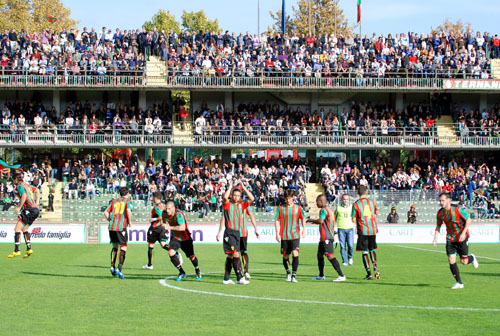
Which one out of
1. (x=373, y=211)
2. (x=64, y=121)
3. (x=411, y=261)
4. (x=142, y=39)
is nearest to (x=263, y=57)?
(x=142, y=39)

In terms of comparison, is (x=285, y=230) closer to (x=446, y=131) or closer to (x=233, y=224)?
(x=233, y=224)

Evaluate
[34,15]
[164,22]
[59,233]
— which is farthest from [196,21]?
[59,233]

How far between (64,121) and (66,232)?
1263 cm

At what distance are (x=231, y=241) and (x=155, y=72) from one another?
3084 cm

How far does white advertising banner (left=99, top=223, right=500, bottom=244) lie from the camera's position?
31828 millimetres

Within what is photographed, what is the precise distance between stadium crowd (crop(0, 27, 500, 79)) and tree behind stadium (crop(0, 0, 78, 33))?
71.2ft

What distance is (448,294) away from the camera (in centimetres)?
1285

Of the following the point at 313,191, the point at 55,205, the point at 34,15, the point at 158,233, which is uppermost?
the point at 34,15

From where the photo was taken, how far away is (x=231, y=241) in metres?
14.0

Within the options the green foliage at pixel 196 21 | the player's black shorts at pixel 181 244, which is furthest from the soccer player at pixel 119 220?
the green foliage at pixel 196 21

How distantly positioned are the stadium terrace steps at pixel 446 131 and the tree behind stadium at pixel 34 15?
123 feet

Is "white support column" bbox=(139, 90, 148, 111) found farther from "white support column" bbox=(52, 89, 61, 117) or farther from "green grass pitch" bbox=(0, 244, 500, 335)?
"green grass pitch" bbox=(0, 244, 500, 335)

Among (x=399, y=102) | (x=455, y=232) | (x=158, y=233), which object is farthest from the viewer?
(x=399, y=102)

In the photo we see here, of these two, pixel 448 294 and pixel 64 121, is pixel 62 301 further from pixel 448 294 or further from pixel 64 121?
pixel 64 121
